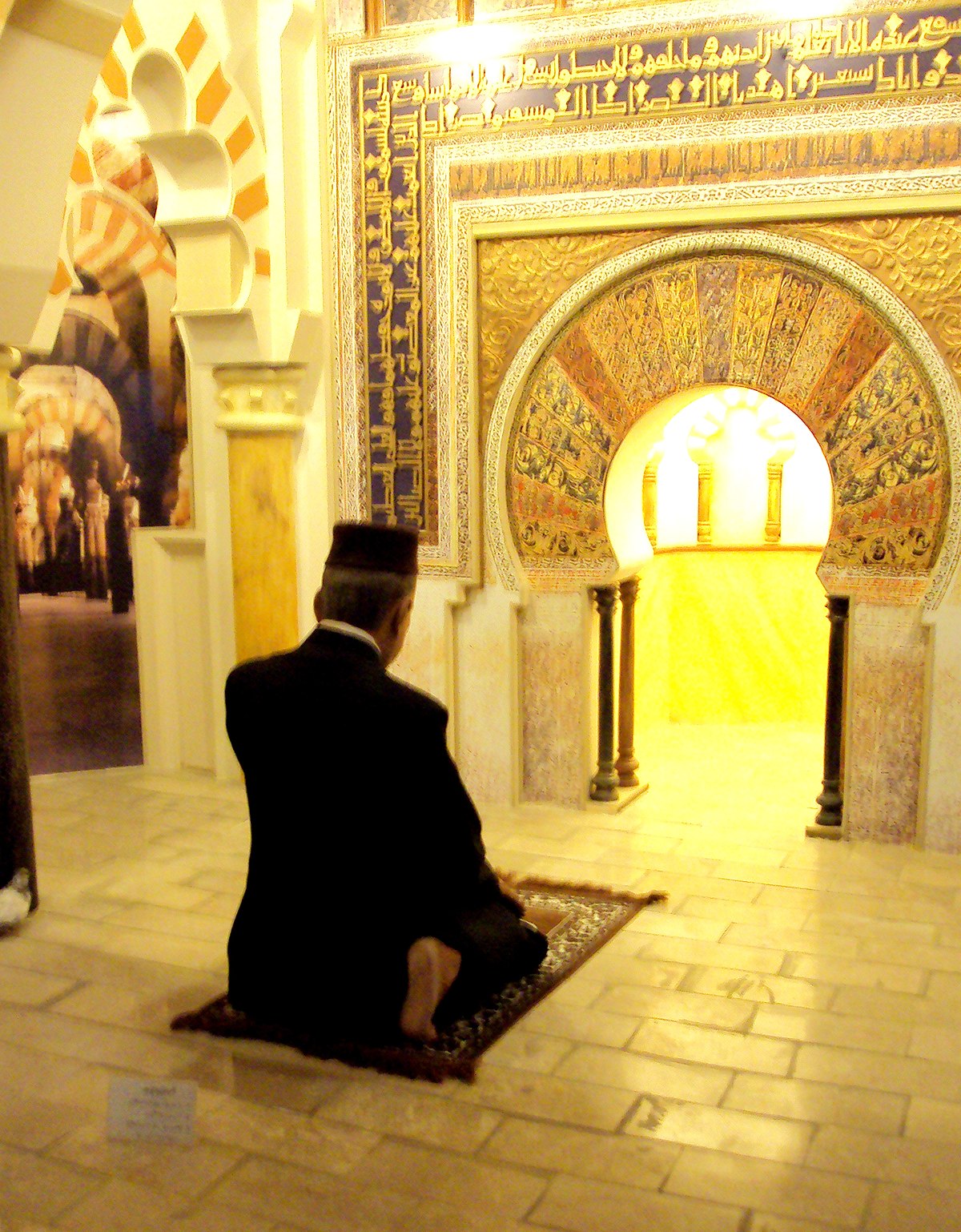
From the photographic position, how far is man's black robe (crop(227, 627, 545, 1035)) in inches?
127

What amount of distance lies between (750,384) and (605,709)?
5.04 ft

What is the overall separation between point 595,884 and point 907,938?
1.08 m

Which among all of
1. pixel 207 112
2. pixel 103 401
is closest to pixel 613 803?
pixel 103 401

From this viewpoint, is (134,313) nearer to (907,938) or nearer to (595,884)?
(595,884)

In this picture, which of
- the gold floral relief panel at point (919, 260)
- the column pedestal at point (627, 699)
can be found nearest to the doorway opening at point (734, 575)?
the column pedestal at point (627, 699)

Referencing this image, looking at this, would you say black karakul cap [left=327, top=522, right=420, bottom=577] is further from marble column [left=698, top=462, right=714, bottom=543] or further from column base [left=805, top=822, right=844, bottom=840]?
marble column [left=698, top=462, right=714, bottom=543]

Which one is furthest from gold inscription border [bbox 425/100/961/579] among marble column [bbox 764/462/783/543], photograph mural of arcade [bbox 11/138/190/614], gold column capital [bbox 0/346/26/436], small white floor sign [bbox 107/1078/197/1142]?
small white floor sign [bbox 107/1078/197/1142]

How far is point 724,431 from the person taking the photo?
25.2ft

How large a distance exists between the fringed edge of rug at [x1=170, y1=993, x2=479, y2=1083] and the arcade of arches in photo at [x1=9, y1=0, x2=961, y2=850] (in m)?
2.44

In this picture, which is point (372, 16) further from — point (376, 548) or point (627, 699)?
point (376, 548)

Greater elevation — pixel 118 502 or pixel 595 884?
pixel 118 502

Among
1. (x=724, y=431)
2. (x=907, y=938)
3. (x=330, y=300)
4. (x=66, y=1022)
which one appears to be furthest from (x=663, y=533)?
(x=66, y=1022)

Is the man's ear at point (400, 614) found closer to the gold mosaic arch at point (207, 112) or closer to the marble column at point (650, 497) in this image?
the gold mosaic arch at point (207, 112)

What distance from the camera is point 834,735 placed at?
5.31 m
